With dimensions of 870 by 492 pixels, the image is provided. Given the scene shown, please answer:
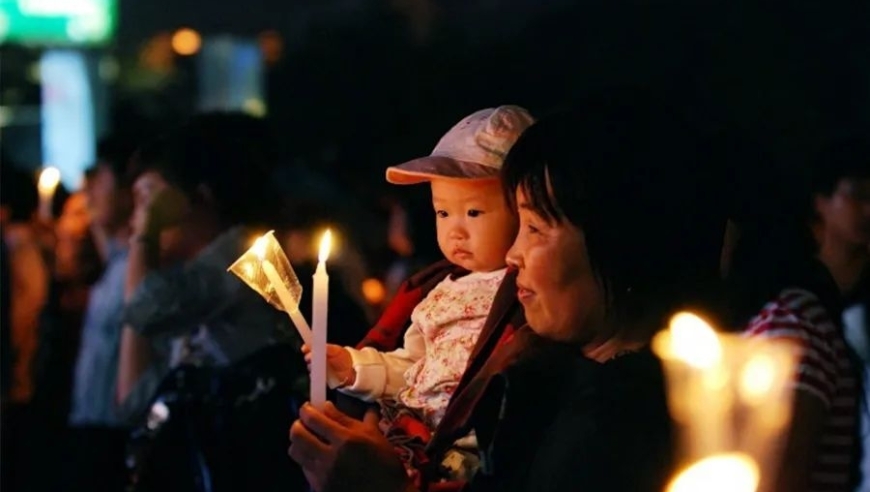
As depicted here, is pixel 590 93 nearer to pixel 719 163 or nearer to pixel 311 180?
pixel 719 163

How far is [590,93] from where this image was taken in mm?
2498

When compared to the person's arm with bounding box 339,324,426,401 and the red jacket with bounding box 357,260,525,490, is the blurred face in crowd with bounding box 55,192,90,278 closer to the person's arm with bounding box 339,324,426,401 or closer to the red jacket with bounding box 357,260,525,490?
the person's arm with bounding box 339,324,426,401

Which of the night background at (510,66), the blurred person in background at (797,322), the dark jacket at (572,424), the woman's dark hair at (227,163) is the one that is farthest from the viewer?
the night background at (510,66)

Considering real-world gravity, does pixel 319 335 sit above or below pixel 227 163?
below

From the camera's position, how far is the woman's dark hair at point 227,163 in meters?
4.36

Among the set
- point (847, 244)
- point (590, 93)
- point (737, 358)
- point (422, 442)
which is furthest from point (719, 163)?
point (847, 244)

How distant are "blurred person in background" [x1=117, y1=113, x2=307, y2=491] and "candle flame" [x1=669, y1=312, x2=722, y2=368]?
61.3 inches

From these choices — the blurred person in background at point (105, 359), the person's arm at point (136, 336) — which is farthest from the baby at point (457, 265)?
the blurred person in background at point (105, 359)

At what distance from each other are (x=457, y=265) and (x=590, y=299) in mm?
664

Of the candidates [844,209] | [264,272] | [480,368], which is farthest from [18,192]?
[480,368]

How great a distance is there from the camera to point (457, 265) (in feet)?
9.82

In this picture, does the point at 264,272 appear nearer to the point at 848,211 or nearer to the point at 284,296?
the point at 284,296

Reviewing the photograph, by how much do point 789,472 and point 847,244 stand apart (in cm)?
300

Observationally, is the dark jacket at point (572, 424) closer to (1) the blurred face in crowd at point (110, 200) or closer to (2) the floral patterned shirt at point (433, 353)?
(2) the floral patterned shirt at point (433, 353)
